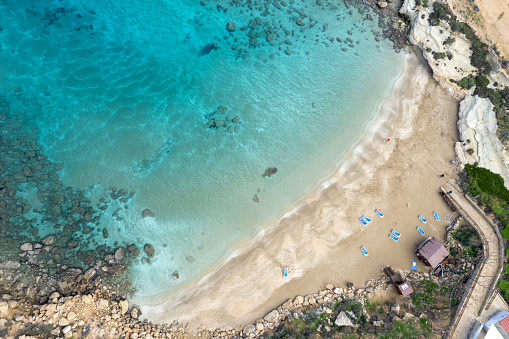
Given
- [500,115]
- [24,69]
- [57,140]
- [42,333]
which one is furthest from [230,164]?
[500,115]

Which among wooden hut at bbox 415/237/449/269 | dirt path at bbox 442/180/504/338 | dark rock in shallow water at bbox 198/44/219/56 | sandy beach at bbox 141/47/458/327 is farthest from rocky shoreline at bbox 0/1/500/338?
dark rock in shallow water at bbox 198/44/219/56

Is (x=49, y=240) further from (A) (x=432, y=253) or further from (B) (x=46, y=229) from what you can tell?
(A) (x=432, y=253)

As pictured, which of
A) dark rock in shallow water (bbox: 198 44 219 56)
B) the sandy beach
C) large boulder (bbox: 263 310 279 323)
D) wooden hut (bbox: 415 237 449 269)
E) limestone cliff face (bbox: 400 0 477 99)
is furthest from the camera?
dark rock in shallow water (bbox: 198 44 219 56)

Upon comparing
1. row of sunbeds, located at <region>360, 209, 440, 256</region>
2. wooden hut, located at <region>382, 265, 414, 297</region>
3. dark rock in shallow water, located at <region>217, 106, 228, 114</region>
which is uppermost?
row of sunbeds, located at <region>360, 209, 440, 256</region>

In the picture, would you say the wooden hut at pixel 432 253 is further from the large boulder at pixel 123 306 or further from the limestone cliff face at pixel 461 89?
the large boulder at pixel 123 306

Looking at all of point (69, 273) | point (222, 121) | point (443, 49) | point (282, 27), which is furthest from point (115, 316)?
point (443, 49)

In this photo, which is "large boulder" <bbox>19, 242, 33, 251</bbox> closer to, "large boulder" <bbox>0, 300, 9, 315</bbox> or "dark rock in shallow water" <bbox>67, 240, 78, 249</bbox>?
"dark rock in shallow water" <bbox>67, 240, 78, 249</bbox>
